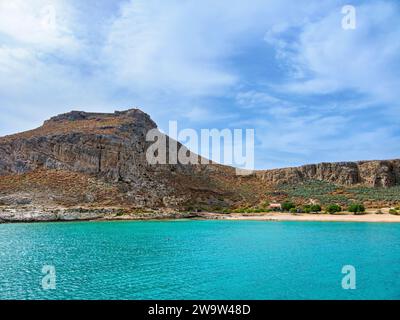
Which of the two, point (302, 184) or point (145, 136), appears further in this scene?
point (302, 184)

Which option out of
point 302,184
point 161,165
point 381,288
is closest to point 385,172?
point 302,184

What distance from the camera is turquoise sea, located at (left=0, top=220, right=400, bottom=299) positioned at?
17.0 m

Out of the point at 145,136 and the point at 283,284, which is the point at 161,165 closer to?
the point at 145,136

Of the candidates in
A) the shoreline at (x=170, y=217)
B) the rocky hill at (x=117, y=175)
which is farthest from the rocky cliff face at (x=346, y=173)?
the shoreline at (x=170, y=217)

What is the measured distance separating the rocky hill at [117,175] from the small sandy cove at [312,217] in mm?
13475

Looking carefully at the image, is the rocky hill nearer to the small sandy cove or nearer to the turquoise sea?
the small sandy cove

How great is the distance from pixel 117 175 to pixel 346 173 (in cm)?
6622

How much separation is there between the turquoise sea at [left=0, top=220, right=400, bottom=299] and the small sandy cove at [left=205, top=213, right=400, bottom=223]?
27530 millimetres

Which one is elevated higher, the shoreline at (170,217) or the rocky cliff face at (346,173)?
the rocky cliff face at (346,173)

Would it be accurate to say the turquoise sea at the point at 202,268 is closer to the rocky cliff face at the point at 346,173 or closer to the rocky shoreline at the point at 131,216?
the rocky shoreline at the point at 131,216

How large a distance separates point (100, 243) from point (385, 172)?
306 feet

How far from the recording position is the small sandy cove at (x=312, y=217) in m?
60.3

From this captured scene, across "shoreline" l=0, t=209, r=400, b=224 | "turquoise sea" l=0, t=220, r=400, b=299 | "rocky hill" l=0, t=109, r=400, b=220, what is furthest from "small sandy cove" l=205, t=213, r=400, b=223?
"turquoise sea" l=0, t=220, r=400, b=299

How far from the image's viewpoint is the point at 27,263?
24.0 meters
